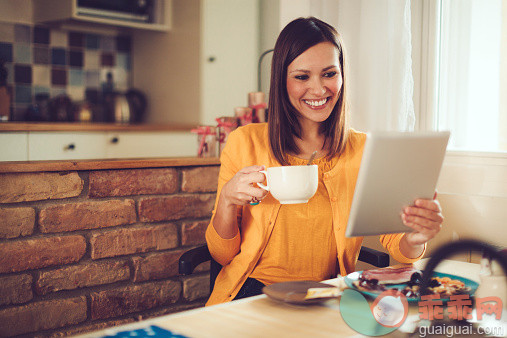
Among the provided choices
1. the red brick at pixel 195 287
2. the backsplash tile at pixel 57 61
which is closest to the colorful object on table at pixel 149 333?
the red brick at pixel 195 287

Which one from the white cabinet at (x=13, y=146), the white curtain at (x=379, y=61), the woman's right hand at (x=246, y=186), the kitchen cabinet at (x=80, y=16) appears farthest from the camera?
the kitchen cabinet at (x=80, y=16)

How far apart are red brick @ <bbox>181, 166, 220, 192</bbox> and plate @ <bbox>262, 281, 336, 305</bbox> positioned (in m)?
0.79

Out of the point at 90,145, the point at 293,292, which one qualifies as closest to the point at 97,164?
the point at 293,292

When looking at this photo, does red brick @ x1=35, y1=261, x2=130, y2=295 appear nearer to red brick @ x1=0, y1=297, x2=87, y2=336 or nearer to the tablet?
red brick @ x1=0, y1=297, x2=87, y2=336

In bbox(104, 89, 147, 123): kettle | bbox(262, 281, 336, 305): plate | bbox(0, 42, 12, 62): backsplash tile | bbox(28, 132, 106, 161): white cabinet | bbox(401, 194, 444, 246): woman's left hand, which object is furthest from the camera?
bbox(104, 89, 147, 123): kettle

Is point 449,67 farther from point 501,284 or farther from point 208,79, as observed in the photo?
point 208,79

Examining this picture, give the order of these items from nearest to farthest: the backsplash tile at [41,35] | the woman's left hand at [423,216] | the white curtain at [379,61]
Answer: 1. the woman's left hand at [423,216]
2. the white curtain at [379,61]
3. the backsplash tile at [41,35]

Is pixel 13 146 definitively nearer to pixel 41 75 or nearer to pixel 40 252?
pixel 41 75

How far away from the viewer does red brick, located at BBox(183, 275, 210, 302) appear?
6.01 ft

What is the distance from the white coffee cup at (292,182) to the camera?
3.85ft

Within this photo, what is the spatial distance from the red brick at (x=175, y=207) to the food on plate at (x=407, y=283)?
792 mm

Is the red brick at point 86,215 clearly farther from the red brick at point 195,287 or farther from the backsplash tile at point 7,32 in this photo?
the backsplash tile at point 7,32

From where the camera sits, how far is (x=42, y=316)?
1.51 meters

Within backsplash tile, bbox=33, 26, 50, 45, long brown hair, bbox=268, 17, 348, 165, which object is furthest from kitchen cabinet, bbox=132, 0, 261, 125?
long brown hair, bbox=268, 17, 348, 165
